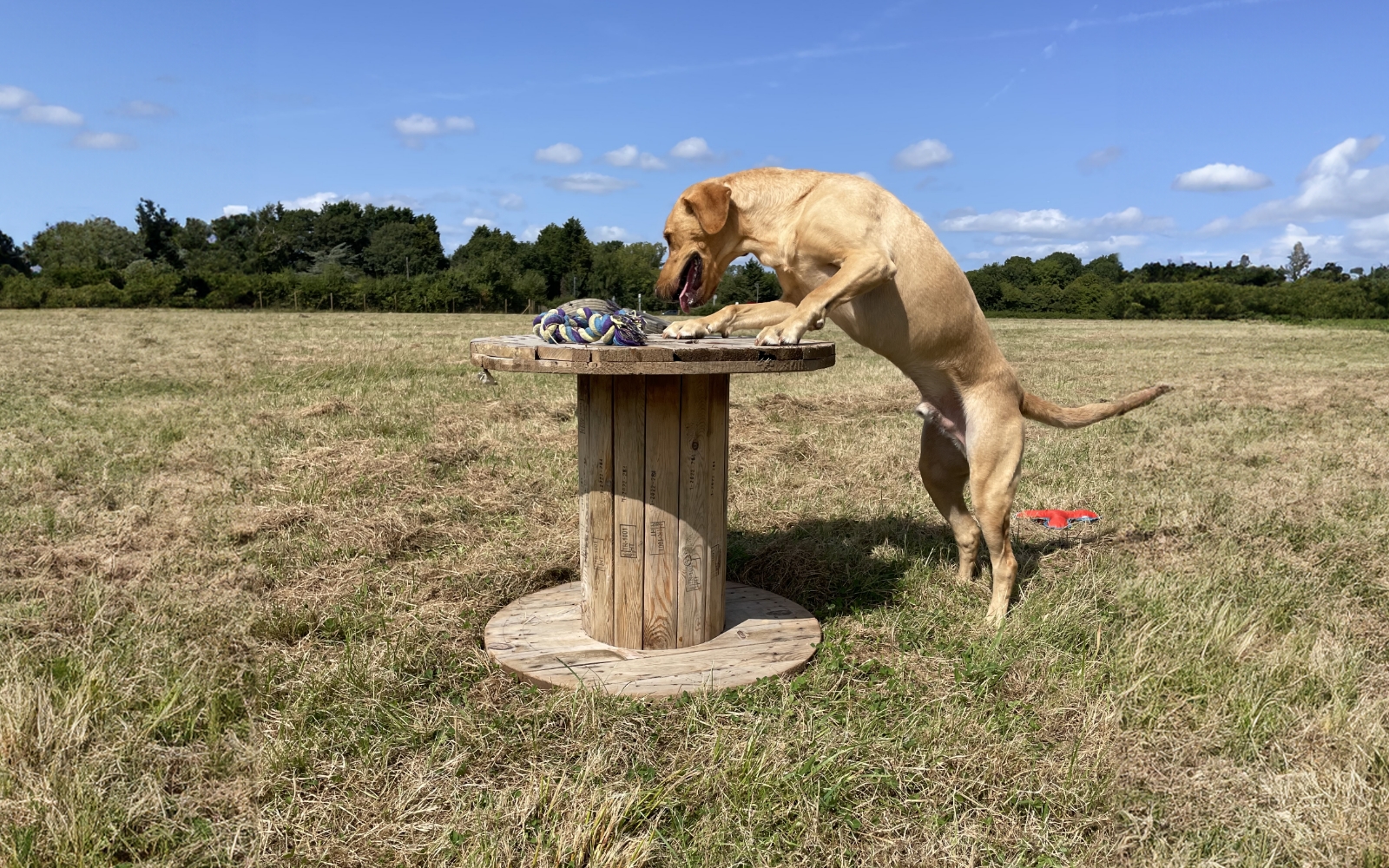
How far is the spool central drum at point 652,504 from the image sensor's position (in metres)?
3.48

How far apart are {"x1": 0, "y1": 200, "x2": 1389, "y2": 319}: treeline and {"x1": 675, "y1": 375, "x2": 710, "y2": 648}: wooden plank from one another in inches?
926

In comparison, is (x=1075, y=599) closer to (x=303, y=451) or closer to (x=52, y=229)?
(x=303, y=451)

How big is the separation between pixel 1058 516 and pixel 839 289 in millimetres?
3203

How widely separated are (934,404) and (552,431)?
498cm

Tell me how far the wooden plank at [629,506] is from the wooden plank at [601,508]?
2 centimetres

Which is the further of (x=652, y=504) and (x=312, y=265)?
(x=312, y=265)

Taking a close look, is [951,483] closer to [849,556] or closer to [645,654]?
[849,556]

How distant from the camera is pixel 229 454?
23.3 feet

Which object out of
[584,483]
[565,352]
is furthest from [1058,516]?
[565,352]

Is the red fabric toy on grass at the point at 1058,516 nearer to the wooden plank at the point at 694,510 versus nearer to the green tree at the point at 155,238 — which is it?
the wooden plank at the point at 694,510

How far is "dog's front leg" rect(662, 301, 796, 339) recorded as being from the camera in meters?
3.75

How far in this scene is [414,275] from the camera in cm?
6412

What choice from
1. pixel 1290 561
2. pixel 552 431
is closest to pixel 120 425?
pixel 552 431

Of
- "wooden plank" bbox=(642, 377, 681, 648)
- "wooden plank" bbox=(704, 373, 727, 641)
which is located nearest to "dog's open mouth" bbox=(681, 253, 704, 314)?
"wooden plank" bbox=(704, 373, 727, 641)
